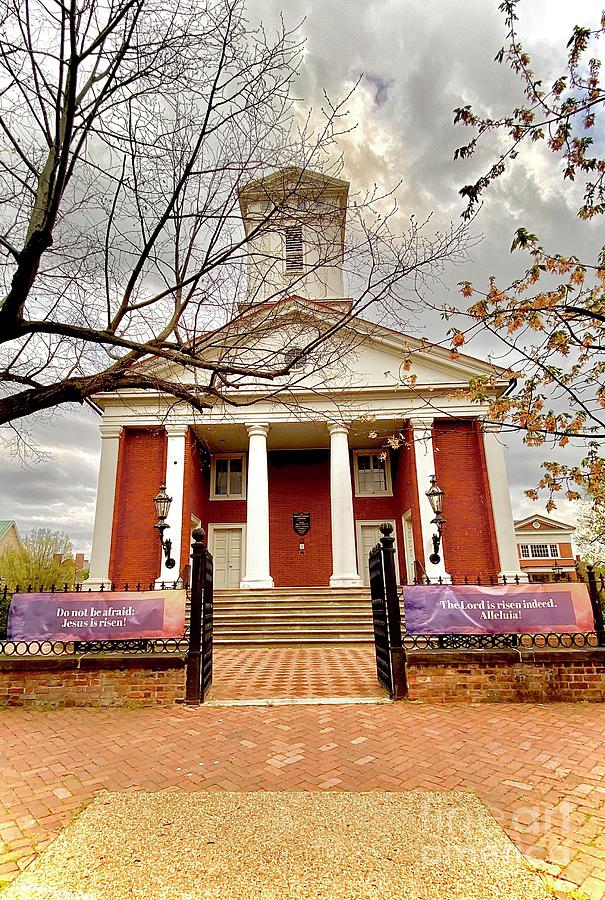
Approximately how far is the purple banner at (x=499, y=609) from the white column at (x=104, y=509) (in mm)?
11747

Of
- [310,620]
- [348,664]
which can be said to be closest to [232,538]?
[310,620]

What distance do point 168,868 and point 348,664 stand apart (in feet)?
22.3

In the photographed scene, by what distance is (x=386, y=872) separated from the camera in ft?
8.78

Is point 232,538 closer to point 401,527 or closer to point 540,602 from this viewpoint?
point 401,527

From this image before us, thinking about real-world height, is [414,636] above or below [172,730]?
above

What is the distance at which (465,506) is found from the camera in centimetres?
1652

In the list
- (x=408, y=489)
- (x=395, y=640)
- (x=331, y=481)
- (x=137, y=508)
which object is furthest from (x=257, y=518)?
(x=395, y=640)

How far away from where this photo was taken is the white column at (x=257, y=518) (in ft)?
50.5

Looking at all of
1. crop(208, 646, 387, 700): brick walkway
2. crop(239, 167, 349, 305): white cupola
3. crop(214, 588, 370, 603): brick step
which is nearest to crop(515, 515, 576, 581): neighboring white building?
crop(214, 588, 370, 603): brick step

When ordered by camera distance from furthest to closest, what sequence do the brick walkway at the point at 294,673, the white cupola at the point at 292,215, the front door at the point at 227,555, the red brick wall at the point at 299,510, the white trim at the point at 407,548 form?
the front door at the point at 227,555, the red brick wall at the point at 299,510, the white trim at the point at 407,548, the brick walkway at the point at 294,673, the white cupola at the point at 292,215

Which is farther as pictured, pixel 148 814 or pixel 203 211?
pixel 203 211

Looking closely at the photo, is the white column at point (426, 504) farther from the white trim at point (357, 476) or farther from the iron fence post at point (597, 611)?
the iron fence post at point (597, 611)

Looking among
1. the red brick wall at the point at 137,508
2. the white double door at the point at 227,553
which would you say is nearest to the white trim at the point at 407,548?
the white double door at the point at 227,553

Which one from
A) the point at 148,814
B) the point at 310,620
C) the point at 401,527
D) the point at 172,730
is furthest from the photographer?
the point at 401,527
